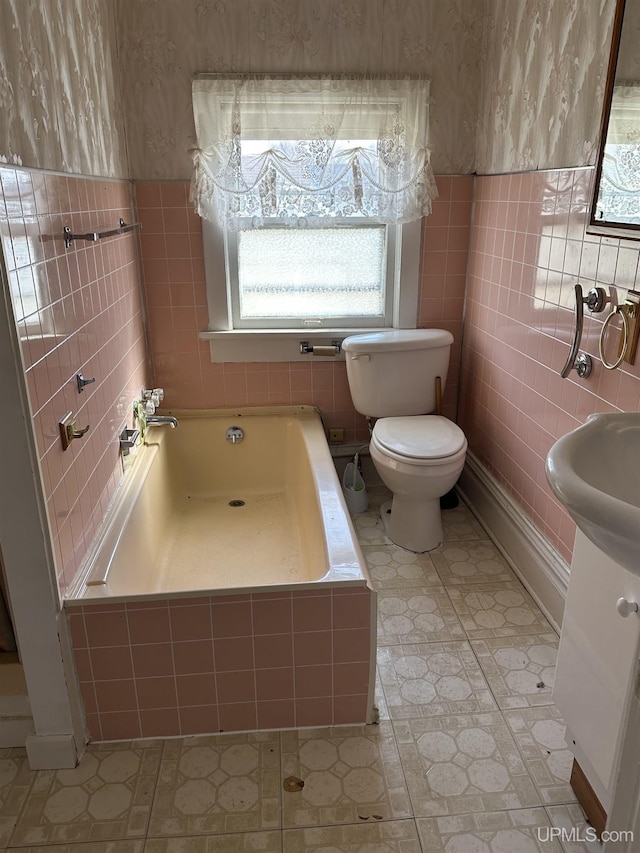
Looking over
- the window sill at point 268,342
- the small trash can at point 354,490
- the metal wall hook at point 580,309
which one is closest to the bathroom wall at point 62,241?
the window sill at point 268,342

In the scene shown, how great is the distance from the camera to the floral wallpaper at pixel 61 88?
140 centimetres

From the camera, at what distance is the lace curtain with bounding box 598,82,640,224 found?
5.51ft

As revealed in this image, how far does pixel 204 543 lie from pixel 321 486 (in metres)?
0.59

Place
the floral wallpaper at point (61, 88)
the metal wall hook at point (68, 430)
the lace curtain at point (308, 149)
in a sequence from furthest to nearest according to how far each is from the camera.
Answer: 1. the lace curtain at point (308, 149)
2. the metal wall hook at point (68, 430)
3. the floral wallpaper at point (61, 88)

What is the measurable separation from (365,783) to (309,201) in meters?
2.18

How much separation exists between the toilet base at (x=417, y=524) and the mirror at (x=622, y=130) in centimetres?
128

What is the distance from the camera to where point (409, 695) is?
1898mm

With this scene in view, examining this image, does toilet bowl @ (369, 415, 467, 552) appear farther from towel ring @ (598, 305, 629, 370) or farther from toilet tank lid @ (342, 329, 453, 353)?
towel ring @ (598, 305, 629, 370)

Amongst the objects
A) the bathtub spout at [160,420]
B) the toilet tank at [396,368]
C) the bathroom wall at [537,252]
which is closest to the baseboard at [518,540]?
the bathroom wall at [537,252]

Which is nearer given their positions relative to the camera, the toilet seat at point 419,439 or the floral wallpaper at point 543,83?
the floral wallpaper at point 543,83

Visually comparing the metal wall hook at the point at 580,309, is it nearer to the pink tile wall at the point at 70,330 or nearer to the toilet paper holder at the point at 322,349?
the toilet paper holder at the point at 322,349

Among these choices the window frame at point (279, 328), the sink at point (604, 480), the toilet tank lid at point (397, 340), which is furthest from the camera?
the window frame at point (279, 328)

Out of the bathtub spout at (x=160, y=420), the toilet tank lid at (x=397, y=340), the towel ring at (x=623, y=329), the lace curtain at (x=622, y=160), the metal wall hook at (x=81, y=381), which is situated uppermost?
the lace curtain at (x=622, y=160)

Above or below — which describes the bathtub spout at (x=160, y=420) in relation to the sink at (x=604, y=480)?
below
